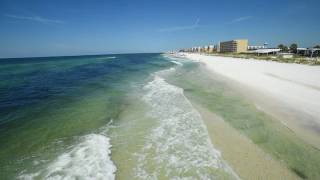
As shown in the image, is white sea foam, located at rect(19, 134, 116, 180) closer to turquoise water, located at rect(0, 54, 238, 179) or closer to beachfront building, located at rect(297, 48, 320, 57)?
turquoise water, located at rect(0, 54, 238, 179)

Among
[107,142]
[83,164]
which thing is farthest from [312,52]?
Result: [83,164]

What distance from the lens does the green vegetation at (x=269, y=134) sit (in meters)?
6.11

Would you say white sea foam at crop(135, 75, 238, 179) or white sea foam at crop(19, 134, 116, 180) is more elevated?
white sea foam at crop(19, 134, 116, 180)

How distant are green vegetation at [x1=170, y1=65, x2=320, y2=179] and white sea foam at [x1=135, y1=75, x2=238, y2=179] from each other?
5.44 ft

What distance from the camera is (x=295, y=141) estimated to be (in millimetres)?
7504

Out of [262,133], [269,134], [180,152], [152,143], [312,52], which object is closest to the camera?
[180,152]

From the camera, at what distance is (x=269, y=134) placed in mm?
8234

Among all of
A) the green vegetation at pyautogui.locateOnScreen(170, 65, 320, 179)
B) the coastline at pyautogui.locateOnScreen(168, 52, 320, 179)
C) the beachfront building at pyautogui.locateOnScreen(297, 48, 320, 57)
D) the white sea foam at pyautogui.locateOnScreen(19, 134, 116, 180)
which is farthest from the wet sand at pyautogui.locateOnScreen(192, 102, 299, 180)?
the beachfront building at pyautogui.locateOnScreen(297, 48, 320, 57)

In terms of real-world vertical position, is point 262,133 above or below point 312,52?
below

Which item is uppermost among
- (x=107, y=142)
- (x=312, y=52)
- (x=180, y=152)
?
(x=312, y=52)

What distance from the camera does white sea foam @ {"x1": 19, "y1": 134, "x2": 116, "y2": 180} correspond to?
590 cm

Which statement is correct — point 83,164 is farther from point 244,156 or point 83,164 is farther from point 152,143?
point 244,156

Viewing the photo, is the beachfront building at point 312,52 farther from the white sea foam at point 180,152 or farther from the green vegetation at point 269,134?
the white sea foam at point 180,152

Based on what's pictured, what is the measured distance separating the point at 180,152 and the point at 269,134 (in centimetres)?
384
